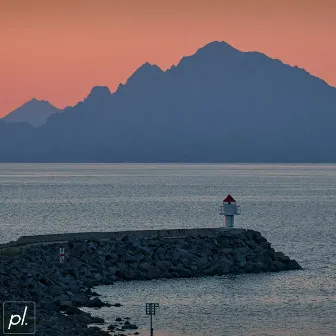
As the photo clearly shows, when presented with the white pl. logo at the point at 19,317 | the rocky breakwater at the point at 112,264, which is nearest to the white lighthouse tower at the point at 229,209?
the rocky breakwater at the point at 112,264

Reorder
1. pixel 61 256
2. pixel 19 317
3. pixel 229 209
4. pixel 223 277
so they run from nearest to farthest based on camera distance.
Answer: pixel 19 317
pixel 61 256
pixel 223 277
pixel 229 209

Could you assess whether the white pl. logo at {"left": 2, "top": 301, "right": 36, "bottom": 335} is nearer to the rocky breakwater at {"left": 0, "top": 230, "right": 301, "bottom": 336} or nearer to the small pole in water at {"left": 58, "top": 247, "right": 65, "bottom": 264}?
the rocky breakwater at {"left": 0, "top": 230, "right": 301, "bottom": 336}

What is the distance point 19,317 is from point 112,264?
14.9 meters

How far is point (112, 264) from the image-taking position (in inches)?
1810

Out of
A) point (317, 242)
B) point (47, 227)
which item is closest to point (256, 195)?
point (47, 227)

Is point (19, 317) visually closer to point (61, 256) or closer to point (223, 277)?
point (61, 256)

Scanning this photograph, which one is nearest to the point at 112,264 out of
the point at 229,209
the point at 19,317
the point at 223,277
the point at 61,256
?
the point at 61,256

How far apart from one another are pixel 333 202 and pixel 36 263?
8224 cm

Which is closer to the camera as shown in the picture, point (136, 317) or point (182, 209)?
point (136, 317)

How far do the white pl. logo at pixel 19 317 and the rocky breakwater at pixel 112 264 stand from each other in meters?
0.86

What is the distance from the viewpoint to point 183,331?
34.6m

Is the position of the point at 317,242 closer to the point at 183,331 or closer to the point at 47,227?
the point at 47,227

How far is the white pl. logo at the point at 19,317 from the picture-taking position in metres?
29.0

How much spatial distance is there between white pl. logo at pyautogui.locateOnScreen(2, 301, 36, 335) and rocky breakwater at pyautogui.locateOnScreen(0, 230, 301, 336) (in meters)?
0.86
